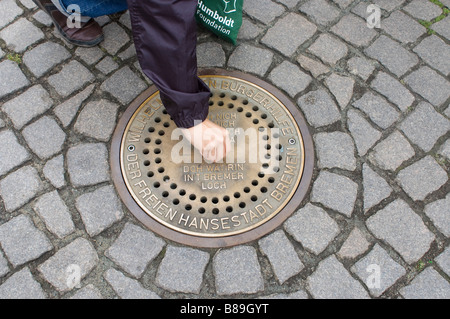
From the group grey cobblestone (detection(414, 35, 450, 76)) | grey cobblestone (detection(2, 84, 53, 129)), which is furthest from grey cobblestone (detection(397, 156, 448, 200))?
grey cobblestone (detection(2, 84, 53, 129))

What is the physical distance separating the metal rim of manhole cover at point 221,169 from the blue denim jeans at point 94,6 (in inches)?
24.3

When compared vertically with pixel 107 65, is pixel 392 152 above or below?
above

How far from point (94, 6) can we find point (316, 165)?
174 cm

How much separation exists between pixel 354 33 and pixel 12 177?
96.3 inches

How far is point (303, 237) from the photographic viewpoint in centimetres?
212

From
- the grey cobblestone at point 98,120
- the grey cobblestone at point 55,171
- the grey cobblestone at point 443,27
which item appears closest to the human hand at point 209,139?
the grey cobblestone at point 98,120

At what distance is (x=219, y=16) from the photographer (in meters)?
2.63

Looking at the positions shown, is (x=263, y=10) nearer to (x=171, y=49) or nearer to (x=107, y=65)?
(x=107, y=65)

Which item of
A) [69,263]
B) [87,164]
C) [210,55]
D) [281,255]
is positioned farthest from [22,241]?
[210,55]

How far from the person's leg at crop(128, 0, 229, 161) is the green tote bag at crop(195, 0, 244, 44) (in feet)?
2.44

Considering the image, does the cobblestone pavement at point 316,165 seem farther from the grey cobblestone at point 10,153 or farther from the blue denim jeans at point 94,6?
the blue denim jeans at point 94,6

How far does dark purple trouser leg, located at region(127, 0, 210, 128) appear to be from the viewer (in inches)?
69.1

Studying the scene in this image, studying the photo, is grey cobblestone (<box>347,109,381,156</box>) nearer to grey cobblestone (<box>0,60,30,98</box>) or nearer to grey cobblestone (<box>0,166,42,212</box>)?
grey cobblestone (<box>0,166,42,212</box>)

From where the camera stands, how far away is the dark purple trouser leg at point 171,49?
1755 mm
